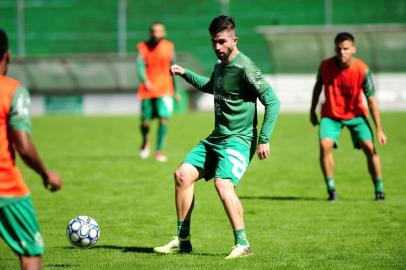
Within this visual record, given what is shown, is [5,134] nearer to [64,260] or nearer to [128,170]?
[64,260]

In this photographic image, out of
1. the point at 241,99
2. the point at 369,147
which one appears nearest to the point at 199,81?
the point at 241,99

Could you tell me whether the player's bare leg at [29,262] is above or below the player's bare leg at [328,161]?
above

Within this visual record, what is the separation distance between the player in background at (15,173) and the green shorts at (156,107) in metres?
11.5

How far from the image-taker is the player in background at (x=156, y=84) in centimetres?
1692

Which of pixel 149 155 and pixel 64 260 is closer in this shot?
pixel 64 260

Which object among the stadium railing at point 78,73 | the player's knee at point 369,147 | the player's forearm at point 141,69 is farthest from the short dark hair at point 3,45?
the stadium railing at point 78,73

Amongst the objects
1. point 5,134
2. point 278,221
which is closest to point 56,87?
point 278,221

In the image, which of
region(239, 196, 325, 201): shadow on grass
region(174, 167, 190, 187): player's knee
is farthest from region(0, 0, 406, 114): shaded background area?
region(174, 167, 190, 187): player's knee

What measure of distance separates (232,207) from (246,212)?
10.7 ft

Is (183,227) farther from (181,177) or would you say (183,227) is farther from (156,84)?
(156,84)

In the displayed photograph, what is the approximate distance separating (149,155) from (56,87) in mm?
19079

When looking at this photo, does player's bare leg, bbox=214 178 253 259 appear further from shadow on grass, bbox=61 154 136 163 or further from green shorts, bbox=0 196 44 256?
shadow on grass, bbox=61 154 136 163

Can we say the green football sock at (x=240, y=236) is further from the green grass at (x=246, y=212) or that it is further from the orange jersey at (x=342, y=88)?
the orange jersey at (x=342, y=88)

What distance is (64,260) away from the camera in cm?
773
